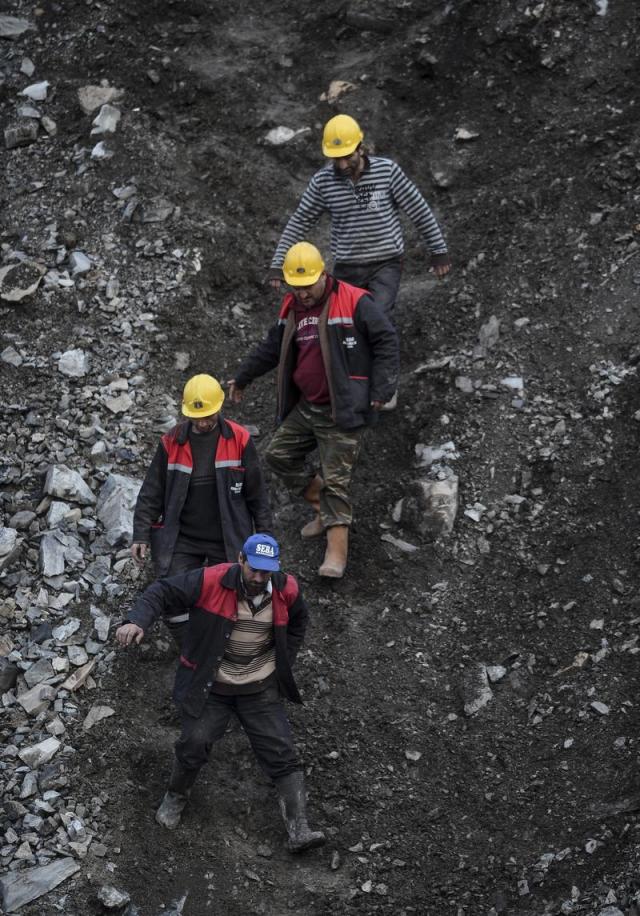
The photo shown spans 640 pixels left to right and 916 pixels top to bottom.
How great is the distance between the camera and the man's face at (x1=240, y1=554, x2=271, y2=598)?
583 cm

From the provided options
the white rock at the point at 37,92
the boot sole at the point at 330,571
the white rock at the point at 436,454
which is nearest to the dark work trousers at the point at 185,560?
the boot sole at the point at 330,571

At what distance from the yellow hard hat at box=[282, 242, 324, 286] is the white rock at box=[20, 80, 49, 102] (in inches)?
212

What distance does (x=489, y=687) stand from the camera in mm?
7270

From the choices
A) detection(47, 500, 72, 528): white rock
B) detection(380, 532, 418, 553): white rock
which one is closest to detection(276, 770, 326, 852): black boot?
detection(380, 532, 418, 553): white rock

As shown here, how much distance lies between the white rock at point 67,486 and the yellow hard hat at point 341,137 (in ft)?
9.71

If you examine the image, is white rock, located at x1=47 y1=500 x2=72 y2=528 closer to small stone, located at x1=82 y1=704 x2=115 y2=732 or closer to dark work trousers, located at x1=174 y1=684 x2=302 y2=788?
→ small stone, located at x1=82 y1=704 x2=115 y2=732

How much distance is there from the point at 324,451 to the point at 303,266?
1.27 m

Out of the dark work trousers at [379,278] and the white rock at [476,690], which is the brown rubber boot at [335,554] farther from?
the dark work trousers at [379,278]

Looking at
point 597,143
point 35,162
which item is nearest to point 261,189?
point 35,162

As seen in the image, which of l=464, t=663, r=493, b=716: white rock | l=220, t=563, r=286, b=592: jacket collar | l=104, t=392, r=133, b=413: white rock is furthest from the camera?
l=104, t=392, r=133, b=413: white rock

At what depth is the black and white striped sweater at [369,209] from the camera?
8156 millimetres

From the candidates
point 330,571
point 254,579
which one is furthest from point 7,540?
point 254,579

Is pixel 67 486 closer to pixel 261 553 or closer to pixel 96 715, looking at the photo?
pixel 96 715

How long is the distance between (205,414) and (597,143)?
5.28 m
